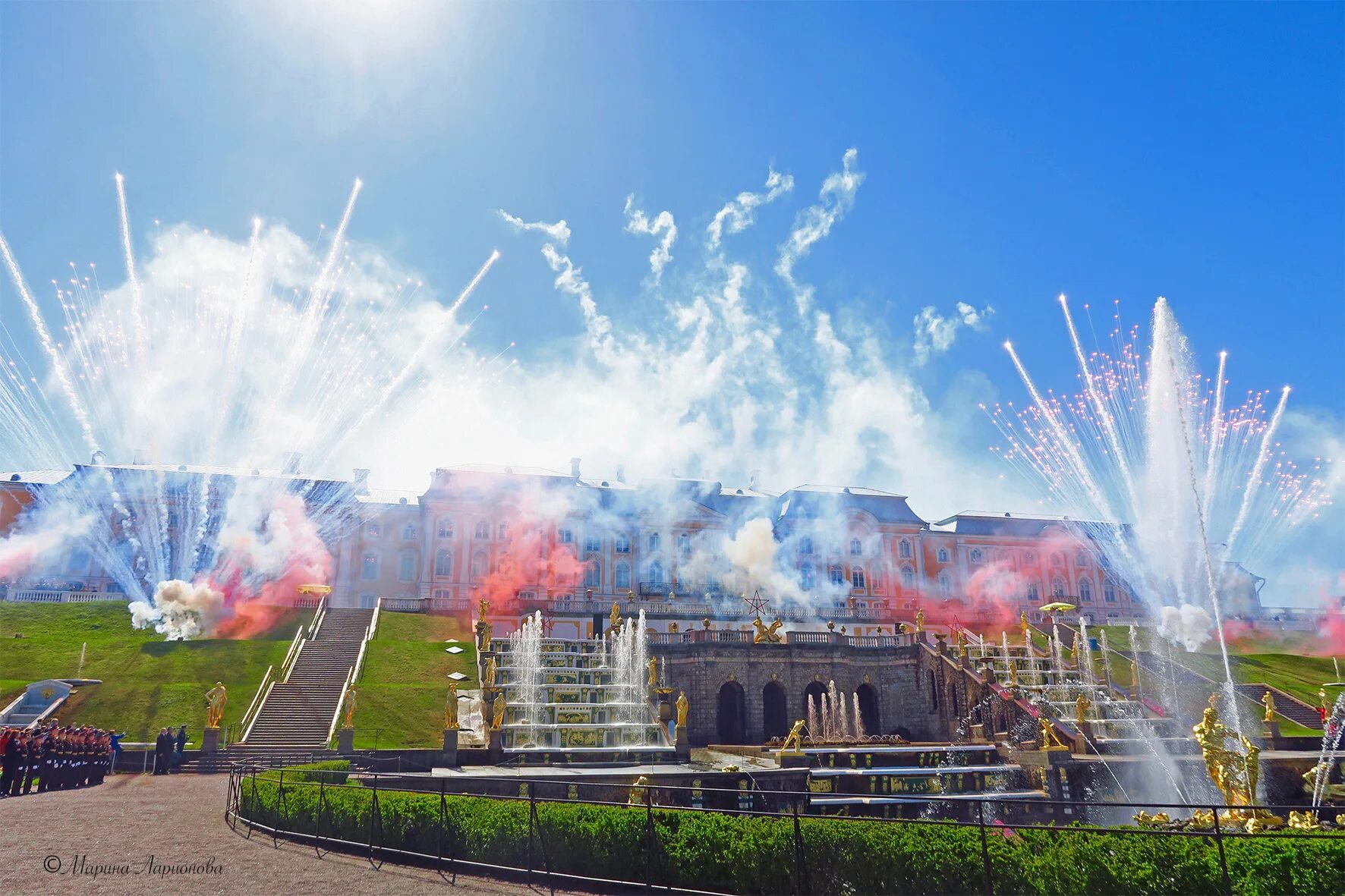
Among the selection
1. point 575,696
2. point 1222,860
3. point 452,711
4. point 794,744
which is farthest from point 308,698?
point 1222,860

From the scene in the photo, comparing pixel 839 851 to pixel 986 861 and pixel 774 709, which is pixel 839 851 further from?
pixel 774 709

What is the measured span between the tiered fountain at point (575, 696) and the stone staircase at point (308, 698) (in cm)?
679

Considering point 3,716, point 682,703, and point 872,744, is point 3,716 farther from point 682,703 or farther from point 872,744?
point 872,744

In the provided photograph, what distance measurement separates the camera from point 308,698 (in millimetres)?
38438

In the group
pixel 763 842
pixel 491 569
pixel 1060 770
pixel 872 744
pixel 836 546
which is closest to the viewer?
pixel 763 842

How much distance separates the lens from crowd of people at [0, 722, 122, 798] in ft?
76.4

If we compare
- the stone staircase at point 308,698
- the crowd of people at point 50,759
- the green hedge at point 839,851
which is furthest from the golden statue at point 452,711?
the green hedge at point 839,851

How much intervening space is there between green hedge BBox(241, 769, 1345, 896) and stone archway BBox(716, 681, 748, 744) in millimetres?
31081

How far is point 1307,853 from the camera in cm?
1015

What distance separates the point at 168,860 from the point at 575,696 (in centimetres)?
2587

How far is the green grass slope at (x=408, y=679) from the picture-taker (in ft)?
113

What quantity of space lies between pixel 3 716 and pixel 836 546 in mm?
59191

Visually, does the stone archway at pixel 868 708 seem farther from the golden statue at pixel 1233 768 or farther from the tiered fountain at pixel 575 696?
the golden statue at pixel 1233 768

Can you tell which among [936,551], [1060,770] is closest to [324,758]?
[1060,770]
